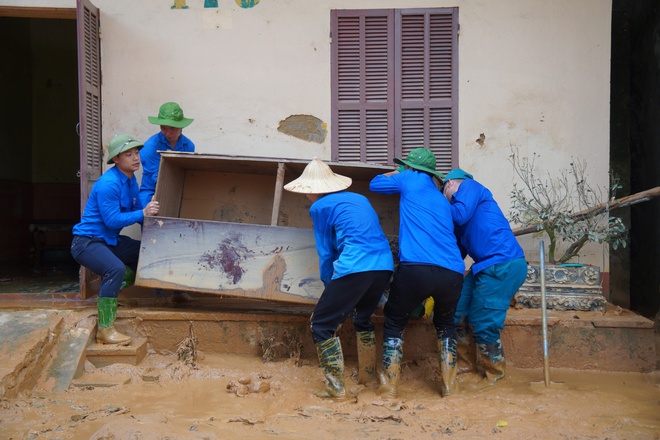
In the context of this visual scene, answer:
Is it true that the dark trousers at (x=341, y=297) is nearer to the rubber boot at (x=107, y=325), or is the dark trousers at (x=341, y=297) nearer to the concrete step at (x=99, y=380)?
the concrete step at (x=99, y=380)

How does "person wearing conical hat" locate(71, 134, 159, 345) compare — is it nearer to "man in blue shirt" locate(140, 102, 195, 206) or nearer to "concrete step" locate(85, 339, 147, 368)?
"concrete step" locate(85, 339, 147, 368)

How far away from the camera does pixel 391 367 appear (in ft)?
16.1

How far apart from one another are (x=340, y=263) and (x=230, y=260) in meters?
1.25

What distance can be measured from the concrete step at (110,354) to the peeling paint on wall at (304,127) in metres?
2.63

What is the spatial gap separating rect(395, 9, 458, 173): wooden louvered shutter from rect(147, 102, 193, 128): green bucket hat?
85.5 inches

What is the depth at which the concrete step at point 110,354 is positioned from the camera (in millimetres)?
5336

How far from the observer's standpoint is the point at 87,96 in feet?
20.5

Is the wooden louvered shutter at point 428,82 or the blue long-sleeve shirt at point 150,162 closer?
the blue long-sleeve shirt at point 150,162

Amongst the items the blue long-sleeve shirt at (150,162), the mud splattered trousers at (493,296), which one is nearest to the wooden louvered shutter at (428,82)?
the mud splattered trousers at (493,296)

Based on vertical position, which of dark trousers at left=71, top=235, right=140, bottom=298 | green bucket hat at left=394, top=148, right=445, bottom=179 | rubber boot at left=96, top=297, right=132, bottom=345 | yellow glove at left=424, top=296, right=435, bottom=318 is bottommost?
rubber boot at left=96, top=297, right=132, bottom=345

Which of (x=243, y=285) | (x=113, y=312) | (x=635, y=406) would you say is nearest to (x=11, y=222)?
(x=113, y=312)

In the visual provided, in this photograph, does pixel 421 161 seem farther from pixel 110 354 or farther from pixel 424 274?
pixel 110 354

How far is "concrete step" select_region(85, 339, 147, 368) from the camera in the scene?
5336mm

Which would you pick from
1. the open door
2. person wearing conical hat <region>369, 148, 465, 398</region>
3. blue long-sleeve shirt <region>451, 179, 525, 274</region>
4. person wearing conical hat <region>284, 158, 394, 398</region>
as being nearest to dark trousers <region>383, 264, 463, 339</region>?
person wearing conical hat <region>369, 148, 465, 398</region>
